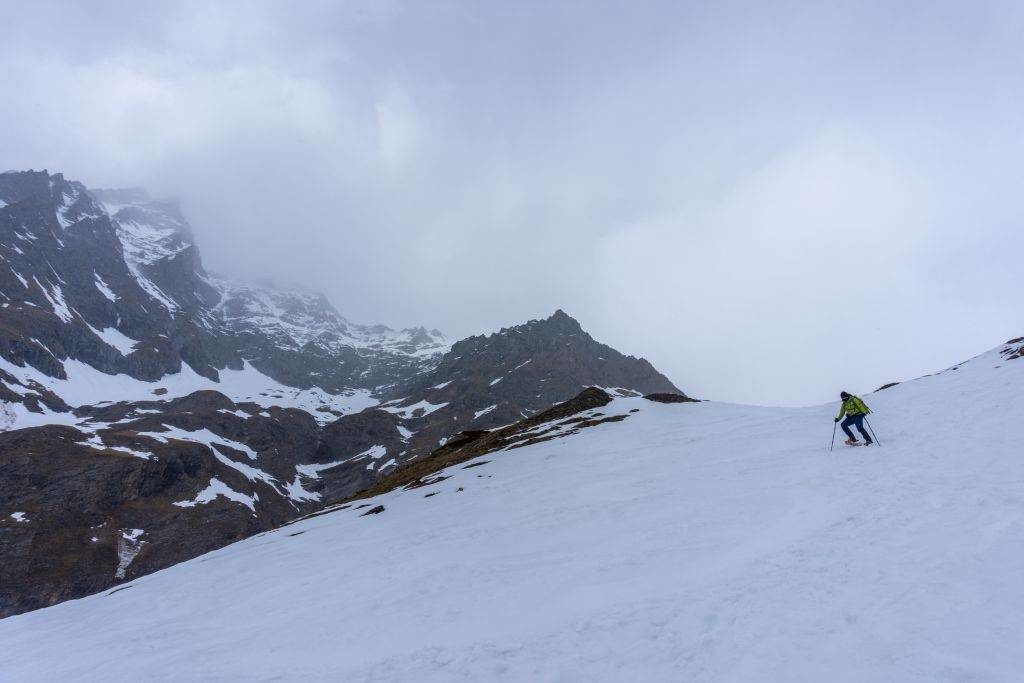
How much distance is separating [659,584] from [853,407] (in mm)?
13591

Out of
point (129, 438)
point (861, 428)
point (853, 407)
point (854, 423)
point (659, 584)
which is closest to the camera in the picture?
point (659, 584)

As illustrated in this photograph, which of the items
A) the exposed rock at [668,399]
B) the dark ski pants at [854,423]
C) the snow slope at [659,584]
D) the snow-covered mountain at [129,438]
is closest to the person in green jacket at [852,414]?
the dark ski pants at [854,423]

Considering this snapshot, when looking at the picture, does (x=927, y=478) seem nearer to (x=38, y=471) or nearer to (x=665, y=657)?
(x=665, y=657)

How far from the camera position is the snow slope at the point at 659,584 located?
25.0 ft

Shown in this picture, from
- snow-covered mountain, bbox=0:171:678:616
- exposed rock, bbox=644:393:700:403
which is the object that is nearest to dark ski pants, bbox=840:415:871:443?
exposed rock, bbox=644:393:700:403

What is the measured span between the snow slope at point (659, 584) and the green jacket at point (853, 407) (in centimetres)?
149

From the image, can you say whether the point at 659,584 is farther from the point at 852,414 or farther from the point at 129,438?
the point at 129,438

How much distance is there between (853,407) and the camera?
19109mm

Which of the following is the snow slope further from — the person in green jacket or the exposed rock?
the exposed rock

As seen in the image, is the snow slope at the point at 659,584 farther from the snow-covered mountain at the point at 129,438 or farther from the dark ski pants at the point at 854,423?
the snow-covered mountain at the point at 129,438

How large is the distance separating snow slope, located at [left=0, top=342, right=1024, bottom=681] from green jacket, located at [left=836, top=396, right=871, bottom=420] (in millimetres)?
1495

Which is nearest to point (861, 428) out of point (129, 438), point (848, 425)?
point (848, 425)

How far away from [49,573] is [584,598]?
103047mm

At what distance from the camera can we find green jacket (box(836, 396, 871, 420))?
18.7 meters
